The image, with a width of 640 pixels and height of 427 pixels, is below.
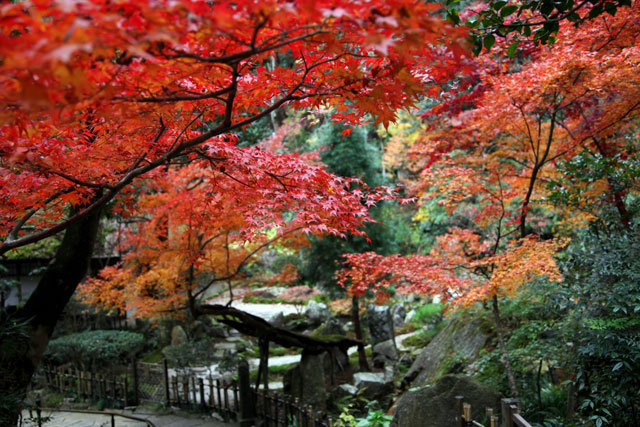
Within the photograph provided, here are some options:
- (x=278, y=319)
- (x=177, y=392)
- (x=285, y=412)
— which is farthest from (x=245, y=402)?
(x=278, y=319)

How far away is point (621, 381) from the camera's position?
3.80m

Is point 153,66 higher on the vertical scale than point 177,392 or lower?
higher

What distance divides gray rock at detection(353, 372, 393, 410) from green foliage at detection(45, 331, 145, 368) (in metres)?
5.12

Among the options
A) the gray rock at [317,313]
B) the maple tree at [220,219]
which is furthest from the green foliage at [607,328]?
the gray rock at [317,313]

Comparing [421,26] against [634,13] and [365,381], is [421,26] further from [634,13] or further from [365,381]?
[365,381]

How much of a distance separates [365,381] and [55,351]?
7.26m

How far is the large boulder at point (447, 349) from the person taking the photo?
7297 millimetres

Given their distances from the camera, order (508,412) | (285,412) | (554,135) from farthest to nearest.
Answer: (554,135)
(285,412)
(508,412)

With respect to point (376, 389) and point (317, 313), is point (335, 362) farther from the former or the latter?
point (317, 313)

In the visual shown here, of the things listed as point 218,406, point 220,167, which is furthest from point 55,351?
point 220,167

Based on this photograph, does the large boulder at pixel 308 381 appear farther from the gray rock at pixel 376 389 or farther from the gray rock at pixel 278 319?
the gray rock at pixel 278 319

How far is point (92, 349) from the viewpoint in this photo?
9.32 metres

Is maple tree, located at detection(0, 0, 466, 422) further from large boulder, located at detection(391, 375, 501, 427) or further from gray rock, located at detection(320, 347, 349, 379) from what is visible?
gray rock, located at detection(320, 347, 349, 379)

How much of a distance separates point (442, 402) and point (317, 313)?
1107cm
